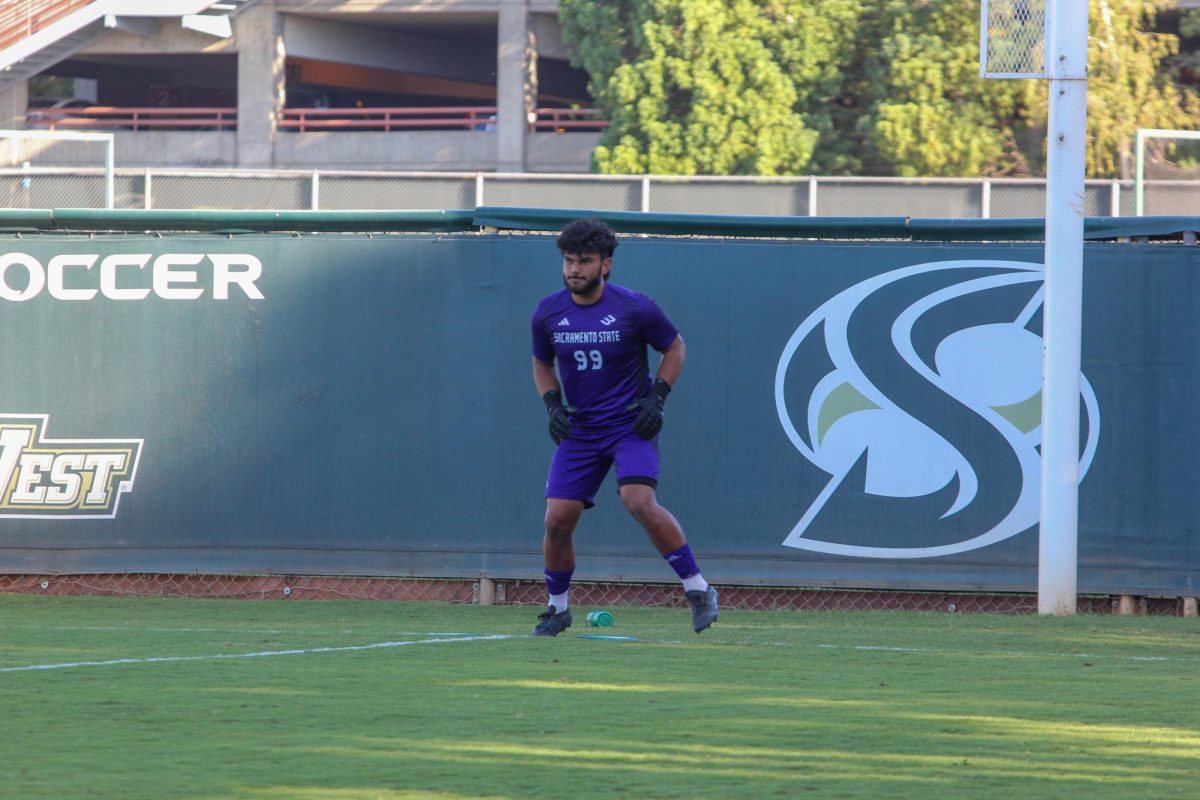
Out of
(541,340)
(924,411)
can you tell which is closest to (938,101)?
(924,411)

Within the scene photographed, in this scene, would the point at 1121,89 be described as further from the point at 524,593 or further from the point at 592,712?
the point at 592,712

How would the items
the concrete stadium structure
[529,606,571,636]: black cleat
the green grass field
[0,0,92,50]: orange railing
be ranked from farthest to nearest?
1. the concrete stadium structure
2. [0,0,92,50]: orange railing
3. [529,606,571,636]: black cleat
4. the green grass field

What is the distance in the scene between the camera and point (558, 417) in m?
7.62

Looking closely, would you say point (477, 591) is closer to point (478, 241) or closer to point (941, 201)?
point (478, 241)

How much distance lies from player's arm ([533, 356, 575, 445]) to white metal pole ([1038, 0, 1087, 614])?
2.91m

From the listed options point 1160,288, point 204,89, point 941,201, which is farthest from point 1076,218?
point 204,89

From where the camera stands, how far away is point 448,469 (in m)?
9.74

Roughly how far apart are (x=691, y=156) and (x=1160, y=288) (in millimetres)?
23286

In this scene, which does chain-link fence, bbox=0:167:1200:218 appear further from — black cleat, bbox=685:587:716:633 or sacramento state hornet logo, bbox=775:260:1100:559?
black cleat, bbox=685:587:716:633

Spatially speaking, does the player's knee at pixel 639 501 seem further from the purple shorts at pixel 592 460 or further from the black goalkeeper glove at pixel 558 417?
the black goalkeeper glove at pixel 558 417

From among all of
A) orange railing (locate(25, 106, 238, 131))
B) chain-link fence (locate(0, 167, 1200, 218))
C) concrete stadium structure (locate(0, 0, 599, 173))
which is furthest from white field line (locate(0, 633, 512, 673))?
orange railing (locate(25, 106, 238, 131))

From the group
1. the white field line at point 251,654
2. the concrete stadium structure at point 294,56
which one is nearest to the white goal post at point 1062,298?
the white field line at point 251,654

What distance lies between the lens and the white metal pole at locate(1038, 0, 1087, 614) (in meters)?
9.00

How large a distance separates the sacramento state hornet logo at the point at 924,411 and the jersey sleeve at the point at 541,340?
2.27 m
